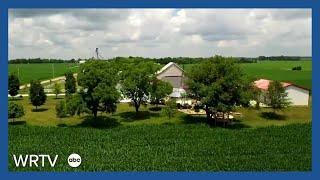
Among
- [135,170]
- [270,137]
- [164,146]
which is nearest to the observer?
[135,170]

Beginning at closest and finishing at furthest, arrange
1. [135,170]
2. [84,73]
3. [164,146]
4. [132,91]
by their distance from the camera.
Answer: [135,170], [164,146], [84,73], [132,91]

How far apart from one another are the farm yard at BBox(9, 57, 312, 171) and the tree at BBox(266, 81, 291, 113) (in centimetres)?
32

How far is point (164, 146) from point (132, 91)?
861cm

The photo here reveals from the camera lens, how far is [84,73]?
80.4 ft

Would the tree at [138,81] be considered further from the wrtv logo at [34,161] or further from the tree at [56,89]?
the wrtv logo at [34,161]

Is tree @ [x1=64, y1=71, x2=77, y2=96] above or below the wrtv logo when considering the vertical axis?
above

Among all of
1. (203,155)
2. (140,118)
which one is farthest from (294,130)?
(140,118)

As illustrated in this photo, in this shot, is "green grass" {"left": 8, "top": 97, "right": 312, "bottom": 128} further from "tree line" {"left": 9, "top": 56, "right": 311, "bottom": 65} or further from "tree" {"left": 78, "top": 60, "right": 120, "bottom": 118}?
"tree line" {"left": 9, "top": 56, "right": 311, "bottom": 65}

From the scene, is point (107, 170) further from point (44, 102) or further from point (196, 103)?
point (44, 102)

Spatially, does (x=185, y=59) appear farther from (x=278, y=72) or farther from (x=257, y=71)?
(x=278, y=72)

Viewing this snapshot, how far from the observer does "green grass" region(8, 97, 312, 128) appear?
Answer: 946 inches

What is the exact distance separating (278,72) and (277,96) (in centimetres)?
599

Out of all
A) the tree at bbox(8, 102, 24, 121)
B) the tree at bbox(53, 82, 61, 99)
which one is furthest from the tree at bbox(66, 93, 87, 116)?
the tree at bbox(53, 82, 61, 99)

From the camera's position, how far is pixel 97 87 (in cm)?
2431
